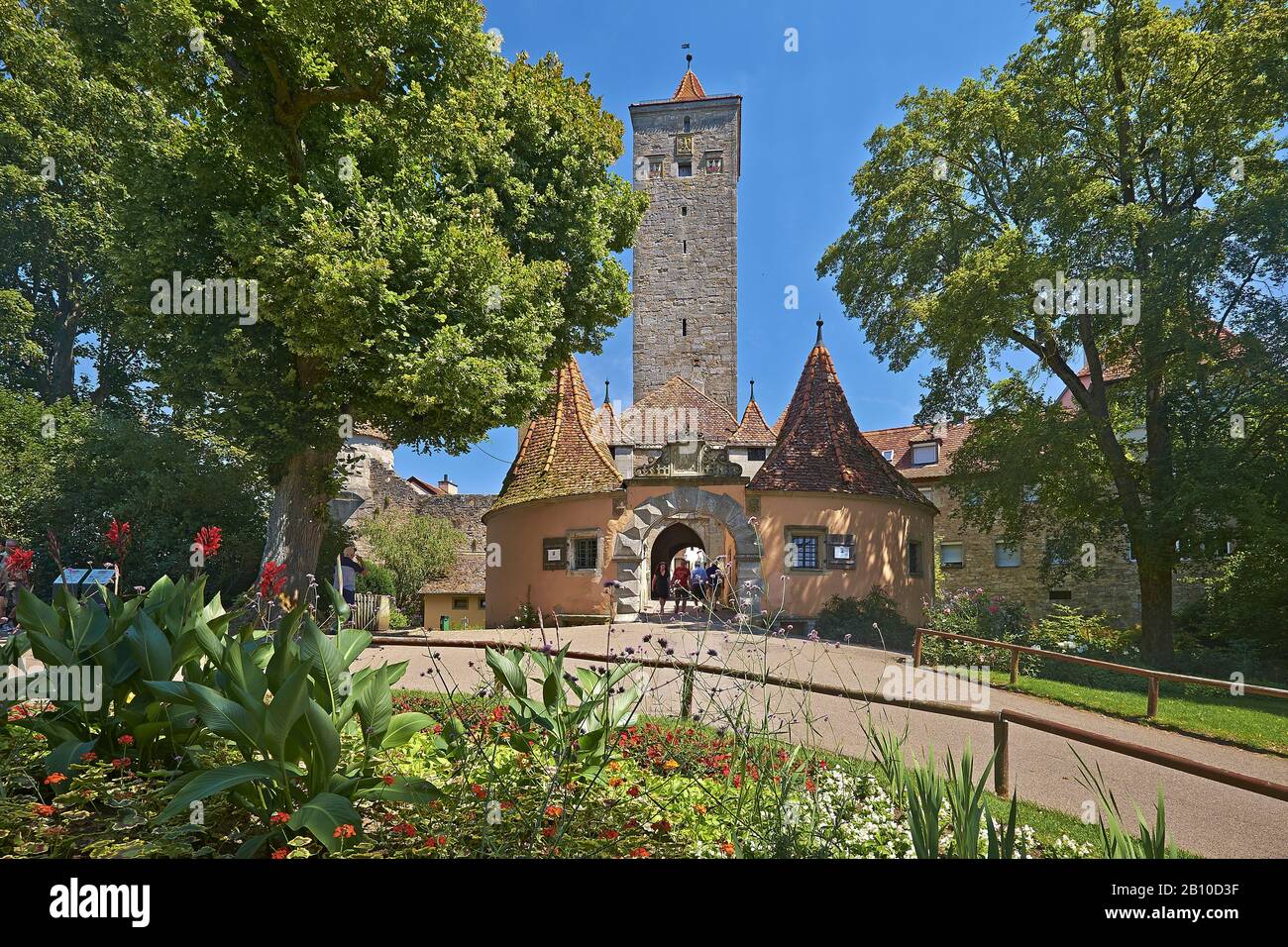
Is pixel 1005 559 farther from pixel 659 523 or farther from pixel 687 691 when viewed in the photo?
Answer: pixel 687 691

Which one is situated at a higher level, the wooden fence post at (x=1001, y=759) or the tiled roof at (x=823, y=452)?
the tiled roof at (x=823, y=452)

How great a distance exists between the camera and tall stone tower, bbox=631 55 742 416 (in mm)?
30516

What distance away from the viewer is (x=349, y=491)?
111ft

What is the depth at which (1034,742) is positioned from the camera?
6.94 metres

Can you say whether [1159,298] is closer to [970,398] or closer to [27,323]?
[970,398]

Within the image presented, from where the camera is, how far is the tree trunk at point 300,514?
1155 cm

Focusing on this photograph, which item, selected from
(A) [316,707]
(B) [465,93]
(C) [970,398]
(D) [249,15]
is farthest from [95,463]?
(C) [970,398]

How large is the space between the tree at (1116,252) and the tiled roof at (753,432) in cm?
853

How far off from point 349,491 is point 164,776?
1294 inches

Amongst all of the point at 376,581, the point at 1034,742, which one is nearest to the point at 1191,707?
the point at 1034,742

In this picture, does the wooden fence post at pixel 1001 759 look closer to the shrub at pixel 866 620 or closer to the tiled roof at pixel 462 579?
the shrub at pixel 866 620

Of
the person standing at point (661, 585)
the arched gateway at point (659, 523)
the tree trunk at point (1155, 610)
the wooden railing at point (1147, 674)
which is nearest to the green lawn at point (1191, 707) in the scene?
the wooden railing at point (1147, 674)

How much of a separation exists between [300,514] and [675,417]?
16679mm

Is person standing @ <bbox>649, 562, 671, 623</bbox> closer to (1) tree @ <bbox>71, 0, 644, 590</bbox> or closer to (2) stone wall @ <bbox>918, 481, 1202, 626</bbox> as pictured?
(2) stone wall @ <bbox>918, 481, 1202, 626</bbox>
